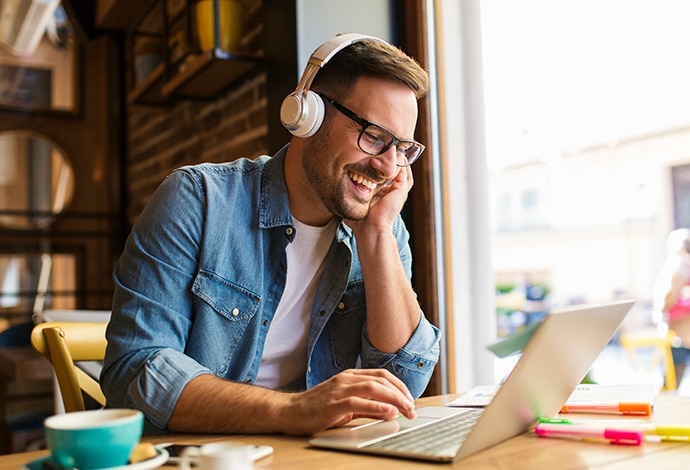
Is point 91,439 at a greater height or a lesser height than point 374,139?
lesser

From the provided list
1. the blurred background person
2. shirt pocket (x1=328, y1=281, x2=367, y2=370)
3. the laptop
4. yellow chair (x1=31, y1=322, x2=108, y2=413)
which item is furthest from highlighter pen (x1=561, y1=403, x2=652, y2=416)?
the blurred background person

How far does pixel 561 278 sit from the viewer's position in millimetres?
6473

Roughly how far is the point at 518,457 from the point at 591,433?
0.46 feet

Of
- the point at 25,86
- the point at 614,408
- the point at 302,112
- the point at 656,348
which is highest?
the point at 25,86

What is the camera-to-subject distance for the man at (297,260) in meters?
1.21

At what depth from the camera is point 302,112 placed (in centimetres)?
133

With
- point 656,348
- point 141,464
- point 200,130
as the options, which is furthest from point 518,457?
point 656,348

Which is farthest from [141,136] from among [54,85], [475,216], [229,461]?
[229,461]

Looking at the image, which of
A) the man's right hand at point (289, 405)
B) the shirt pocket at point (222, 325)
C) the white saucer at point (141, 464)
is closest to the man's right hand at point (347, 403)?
the man's right hand at point (289, 405)

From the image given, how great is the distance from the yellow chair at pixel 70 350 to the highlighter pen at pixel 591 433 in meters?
0.88

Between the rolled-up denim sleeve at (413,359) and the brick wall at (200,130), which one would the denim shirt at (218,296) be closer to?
the rolled-up denim sleeve at (413,359)

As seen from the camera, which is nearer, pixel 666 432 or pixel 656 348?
pixel 666 432

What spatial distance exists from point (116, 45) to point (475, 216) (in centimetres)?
312

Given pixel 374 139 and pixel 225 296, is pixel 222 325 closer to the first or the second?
pixel 225 296
